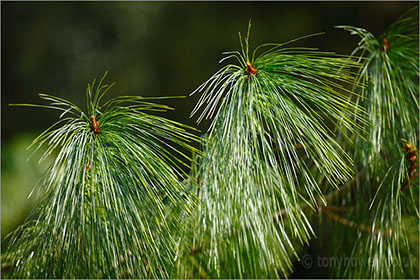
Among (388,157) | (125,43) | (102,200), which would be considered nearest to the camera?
(102,200)

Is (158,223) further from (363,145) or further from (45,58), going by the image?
(45,58)

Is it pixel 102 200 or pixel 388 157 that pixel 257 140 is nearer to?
pixel 102 200

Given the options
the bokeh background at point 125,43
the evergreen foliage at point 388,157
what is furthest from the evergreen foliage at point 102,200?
the bokeh background at point 125,43

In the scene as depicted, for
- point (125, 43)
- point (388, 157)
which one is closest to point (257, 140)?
point (388, 157)

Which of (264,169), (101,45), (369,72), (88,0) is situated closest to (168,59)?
(101,45)

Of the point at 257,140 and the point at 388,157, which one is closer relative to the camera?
the point at 257,140

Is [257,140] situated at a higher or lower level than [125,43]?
lower

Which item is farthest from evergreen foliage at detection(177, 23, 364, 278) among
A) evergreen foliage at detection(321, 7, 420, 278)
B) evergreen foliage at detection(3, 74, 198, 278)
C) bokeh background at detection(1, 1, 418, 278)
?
bokeh background at detection(1, 1, 418, 278)
